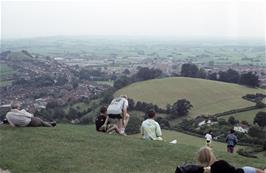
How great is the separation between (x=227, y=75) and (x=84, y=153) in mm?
56915

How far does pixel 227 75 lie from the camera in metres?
65.2

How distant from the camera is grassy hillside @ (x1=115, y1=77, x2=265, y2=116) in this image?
4653cm

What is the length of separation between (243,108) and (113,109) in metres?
31.9

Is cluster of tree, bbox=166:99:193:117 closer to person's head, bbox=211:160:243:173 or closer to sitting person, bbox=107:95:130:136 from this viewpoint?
sitting person, bbox=107:95:130:136

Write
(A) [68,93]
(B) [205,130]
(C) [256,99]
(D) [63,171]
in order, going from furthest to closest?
(A) [68,93]
(C) [256,99]
(B) [205,130]
(D) [63,171]

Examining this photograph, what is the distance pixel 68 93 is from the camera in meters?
54.2

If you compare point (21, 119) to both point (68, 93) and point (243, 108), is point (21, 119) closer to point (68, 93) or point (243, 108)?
point (243, 108)

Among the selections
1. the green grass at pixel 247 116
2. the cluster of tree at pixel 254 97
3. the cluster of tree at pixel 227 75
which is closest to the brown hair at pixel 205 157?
the green grass at pixel 247 116

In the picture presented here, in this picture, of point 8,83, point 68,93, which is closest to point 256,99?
point 68,93

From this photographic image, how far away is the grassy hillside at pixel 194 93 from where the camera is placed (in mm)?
46531

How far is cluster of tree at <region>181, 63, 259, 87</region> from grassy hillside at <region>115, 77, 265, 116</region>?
1.30m

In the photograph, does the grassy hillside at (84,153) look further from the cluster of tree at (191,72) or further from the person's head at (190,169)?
the cluster of tree at (191,72)

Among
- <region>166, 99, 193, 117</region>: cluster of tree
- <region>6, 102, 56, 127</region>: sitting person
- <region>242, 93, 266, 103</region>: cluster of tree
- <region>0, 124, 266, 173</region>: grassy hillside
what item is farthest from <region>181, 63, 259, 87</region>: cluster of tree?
<region>6, 102, 56, 127</region>: sitting person

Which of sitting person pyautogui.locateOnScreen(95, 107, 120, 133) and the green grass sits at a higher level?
sitting person pyautogui.locateOnScreen(95, 107, 120, 133)
